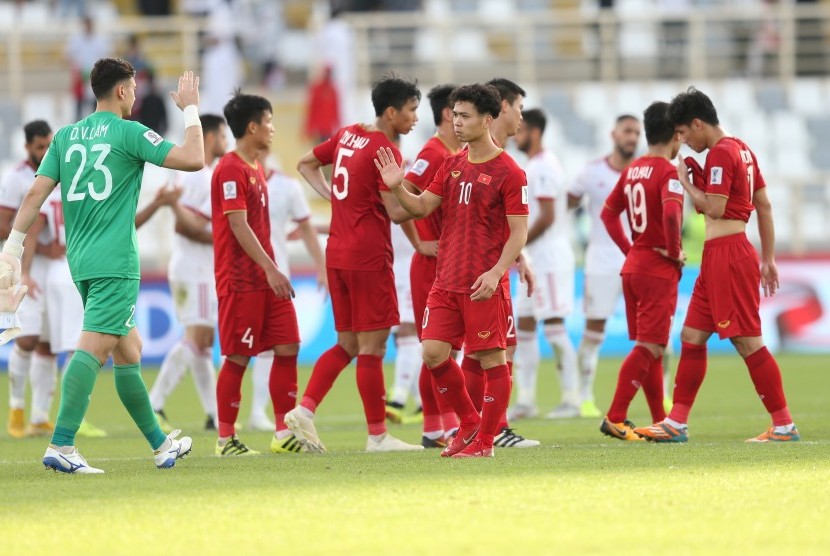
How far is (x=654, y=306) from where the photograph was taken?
33.1 feet

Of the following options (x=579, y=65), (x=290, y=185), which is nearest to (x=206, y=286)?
(x=290, y=185)

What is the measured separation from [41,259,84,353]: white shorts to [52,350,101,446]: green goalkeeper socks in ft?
13.1

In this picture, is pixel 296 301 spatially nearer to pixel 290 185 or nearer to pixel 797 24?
pixel 290 185

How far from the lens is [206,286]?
12477mm

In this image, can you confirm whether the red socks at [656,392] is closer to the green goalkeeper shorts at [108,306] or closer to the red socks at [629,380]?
the red socks at [629,380]

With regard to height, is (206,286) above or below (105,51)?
below

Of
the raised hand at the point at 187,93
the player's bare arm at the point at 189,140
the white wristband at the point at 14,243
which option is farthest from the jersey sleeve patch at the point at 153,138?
the white wristband at the point at 14,243

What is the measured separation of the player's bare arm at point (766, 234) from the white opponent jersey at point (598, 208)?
112 inches

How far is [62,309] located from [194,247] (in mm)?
1209

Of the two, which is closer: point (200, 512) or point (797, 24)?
point (200, 512)

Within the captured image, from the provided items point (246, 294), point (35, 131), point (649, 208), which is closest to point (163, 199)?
point (35, 131)

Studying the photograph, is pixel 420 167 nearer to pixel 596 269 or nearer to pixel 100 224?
pixel 100 224

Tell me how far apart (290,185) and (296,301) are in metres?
6.86

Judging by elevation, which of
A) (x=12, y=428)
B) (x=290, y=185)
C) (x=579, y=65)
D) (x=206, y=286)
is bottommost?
(x=12, y=428)
